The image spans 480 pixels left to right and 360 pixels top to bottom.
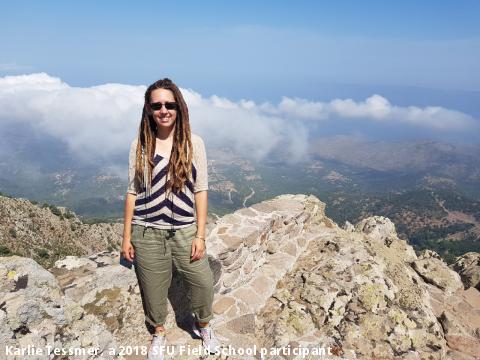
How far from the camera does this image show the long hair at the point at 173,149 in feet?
13.1

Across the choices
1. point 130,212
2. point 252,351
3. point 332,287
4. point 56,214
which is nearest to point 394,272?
point 332,287

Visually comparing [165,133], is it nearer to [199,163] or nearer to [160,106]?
[160,106]

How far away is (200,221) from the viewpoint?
4.32m

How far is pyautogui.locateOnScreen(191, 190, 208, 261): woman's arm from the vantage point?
4.25 m

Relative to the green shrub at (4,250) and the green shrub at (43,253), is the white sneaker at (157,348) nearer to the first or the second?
the green shrub at (4,250)

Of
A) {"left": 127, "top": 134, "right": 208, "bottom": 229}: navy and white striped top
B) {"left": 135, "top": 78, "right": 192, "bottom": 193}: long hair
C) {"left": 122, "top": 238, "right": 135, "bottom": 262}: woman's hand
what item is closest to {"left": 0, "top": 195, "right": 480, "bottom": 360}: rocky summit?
{"left": 122, "top": 238, "right": 135, "bottom": 262}: woman's hand

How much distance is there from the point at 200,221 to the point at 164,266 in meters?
0.86

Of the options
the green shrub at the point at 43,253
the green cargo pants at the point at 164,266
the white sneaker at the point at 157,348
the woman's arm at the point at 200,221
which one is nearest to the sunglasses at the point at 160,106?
the woman's arm at the point at 200,221

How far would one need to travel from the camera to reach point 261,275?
7.78m

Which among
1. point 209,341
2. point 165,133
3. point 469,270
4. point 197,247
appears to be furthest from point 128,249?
point 469,270

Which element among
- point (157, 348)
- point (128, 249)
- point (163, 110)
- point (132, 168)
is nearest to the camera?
point (163, 110)

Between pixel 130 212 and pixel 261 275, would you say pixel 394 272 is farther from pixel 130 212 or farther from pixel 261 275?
pixel 130 212

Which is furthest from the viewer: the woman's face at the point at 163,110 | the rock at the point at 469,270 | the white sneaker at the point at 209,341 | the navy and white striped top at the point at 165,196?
the rock at the point at 469,270

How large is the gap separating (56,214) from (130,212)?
47.4 metres
